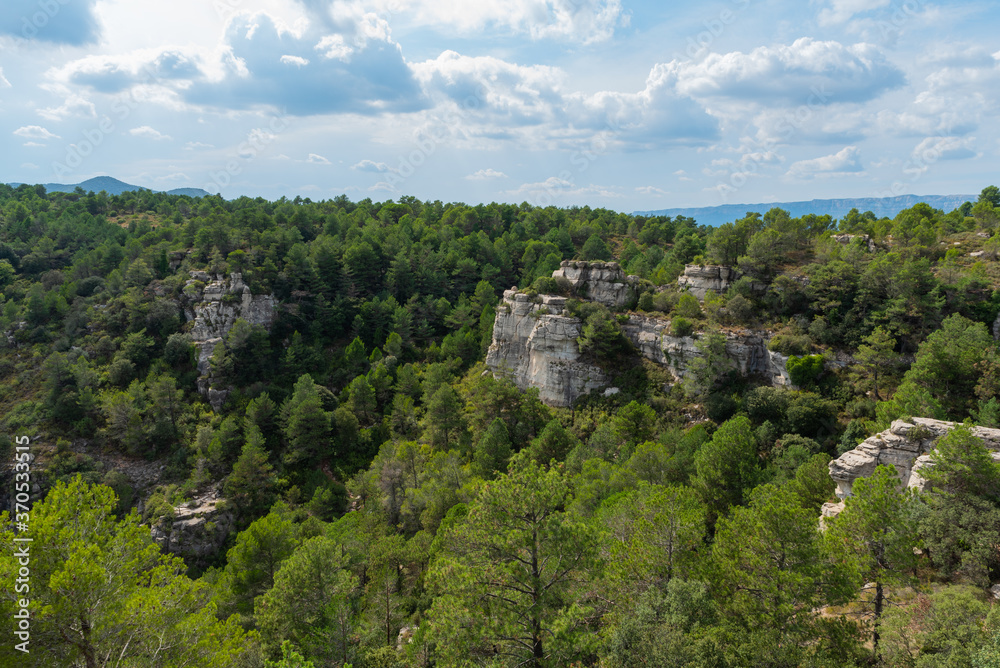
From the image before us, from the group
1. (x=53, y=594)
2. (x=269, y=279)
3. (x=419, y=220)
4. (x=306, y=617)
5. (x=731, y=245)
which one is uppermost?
(x=419, y=220)

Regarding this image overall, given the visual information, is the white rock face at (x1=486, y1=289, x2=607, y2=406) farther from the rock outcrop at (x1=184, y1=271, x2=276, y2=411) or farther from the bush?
the rock outcrop at (x1=184, y1=271, x2=276, y2=411)

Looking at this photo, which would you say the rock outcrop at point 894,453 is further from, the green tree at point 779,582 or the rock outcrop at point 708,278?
the rock outcrop at point 708,278

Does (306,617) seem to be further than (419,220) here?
No

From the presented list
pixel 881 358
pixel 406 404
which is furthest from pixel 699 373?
pixel 406 404

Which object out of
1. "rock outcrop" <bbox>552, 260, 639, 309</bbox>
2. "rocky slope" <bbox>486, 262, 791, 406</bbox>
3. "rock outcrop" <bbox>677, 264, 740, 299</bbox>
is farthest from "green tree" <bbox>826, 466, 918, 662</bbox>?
"rock outcrop" <bbox>552, 260, 639, 309</bbox>

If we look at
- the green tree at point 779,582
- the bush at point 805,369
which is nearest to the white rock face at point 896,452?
the green tree at point 779,582

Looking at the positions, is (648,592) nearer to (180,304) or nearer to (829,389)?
(829,389)
